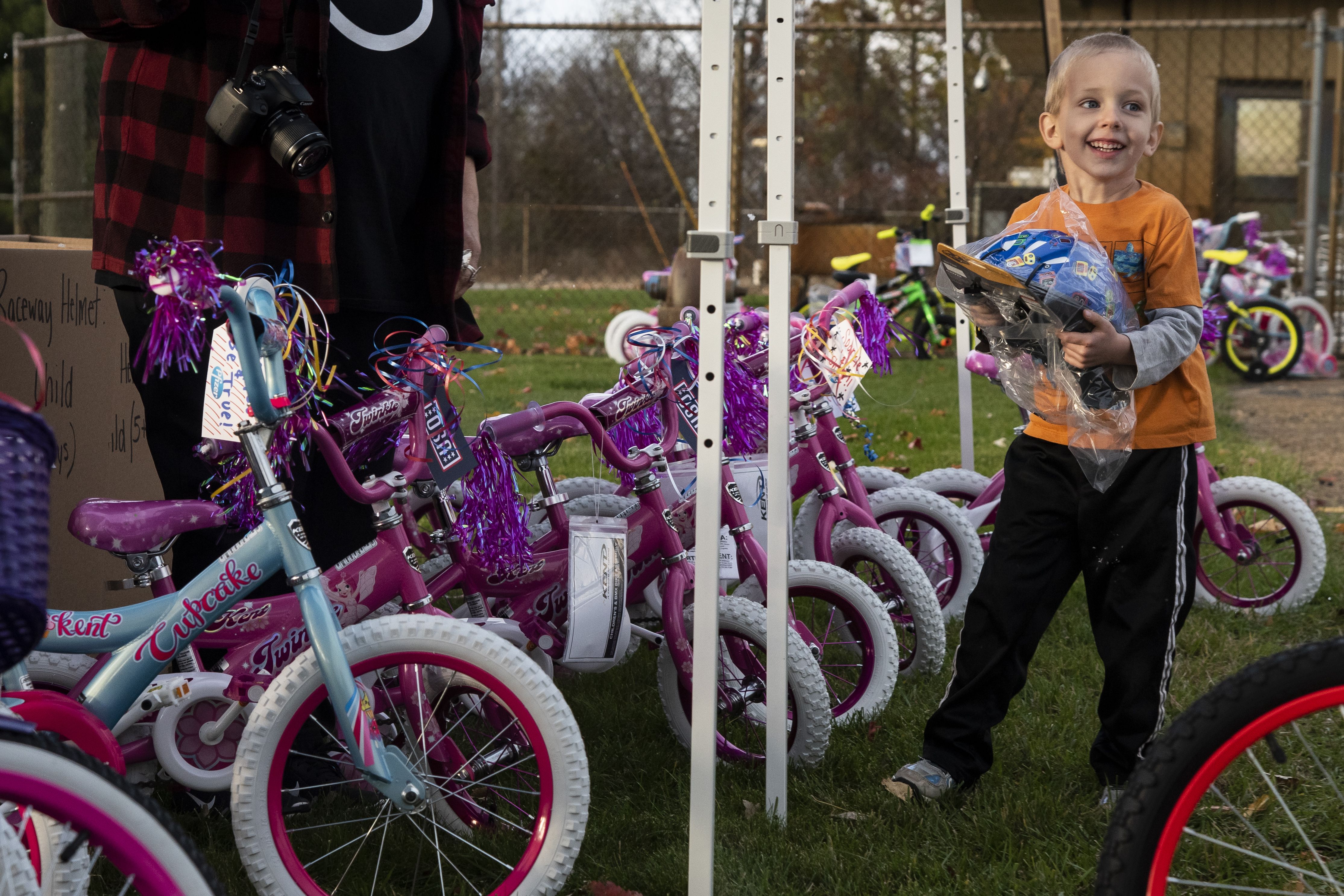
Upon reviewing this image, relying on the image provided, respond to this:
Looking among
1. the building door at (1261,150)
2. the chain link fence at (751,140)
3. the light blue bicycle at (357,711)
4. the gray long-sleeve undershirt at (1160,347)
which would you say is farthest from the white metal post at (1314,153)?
the light blue bicycle at (357,711)

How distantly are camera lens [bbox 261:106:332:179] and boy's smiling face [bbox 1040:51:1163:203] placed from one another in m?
1.38

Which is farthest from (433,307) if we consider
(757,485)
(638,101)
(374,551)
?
(638,101)

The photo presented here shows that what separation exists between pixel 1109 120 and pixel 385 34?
140cm

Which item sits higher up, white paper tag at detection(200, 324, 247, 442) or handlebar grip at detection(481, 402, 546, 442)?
white paper tag at detection(200, 324, 247, 442)

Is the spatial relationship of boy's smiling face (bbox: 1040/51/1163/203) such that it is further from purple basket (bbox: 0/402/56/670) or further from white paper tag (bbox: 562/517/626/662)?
purple basket (bbox: 0/402/56/670)

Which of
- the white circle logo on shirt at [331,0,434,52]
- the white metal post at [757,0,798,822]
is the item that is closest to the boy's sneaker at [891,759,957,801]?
the white metal post at [757,0,798,822]

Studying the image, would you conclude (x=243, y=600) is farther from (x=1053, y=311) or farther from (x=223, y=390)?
(x=1053, y=311)

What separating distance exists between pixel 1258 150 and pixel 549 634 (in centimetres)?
1396

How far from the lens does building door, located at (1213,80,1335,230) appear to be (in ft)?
44.5

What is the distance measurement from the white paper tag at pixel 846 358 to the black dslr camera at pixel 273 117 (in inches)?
54.2

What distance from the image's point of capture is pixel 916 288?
972 cm

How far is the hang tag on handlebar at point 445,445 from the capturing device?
221 centimetres

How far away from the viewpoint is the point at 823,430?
10.4 ft

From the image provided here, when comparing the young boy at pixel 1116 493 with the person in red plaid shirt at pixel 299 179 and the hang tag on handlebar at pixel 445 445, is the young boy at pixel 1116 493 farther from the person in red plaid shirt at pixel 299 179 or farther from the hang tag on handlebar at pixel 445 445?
the person in red plaid shirt at pixel 299 179
